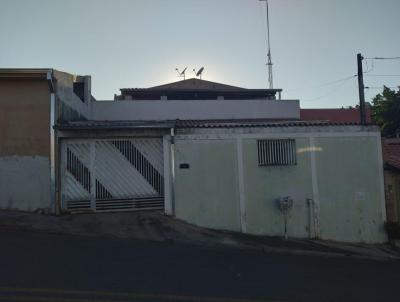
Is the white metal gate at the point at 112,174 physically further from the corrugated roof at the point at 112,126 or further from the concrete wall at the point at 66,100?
the concrete wall at the point at 66,100

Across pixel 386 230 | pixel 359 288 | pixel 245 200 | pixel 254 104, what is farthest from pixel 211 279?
pixel 254 104

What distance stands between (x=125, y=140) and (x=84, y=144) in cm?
124

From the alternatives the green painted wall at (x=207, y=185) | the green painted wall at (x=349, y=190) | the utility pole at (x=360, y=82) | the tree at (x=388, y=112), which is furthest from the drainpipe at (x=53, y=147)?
the tree at (x=388, y=112)

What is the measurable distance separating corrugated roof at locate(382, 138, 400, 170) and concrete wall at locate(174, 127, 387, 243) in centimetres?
142

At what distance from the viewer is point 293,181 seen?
1373 cm

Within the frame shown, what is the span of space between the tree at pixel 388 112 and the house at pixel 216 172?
19.7 meters

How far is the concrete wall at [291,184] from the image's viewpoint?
13.4 m

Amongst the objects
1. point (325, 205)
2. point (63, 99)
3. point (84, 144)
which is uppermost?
point (63, 99)

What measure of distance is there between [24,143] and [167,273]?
743 centimetres

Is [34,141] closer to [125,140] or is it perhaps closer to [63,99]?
[63,99]

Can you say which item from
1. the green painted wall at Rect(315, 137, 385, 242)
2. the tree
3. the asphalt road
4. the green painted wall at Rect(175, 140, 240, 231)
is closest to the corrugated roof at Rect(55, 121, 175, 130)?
the green painted wall at Rect(175, 140, 240, 231)

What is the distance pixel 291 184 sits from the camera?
13.7 metres

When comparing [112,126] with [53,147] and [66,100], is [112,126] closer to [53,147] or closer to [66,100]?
[53,147]

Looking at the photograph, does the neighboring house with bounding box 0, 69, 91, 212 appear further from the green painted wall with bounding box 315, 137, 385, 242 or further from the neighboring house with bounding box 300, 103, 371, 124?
the neighboring house with bounding box 300, 103, 371, 124
